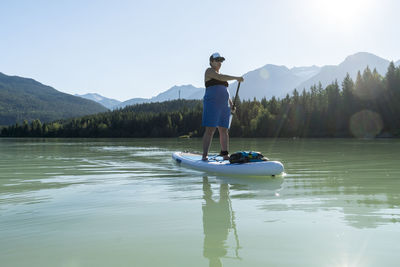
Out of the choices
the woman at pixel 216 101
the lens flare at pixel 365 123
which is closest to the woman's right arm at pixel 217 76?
the woman at pixel 216 101

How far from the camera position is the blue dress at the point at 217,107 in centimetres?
955

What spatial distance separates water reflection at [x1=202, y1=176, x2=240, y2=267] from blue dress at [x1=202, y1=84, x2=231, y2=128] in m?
3.62

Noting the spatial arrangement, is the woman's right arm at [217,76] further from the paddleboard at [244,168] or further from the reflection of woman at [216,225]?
the reflection of woman at [216,225]

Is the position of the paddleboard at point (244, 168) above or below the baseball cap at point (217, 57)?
below

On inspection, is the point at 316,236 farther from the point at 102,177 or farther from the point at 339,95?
the point at 339,95

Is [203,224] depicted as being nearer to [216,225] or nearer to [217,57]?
[216,225]

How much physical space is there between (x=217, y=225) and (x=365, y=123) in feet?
296

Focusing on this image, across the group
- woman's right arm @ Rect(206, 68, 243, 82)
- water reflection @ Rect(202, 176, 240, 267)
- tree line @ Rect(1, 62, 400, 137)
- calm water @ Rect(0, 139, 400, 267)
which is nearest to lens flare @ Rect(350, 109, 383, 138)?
tree line @ Rect(1, 62, 400, 137)

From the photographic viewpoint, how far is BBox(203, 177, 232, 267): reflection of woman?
3102mm

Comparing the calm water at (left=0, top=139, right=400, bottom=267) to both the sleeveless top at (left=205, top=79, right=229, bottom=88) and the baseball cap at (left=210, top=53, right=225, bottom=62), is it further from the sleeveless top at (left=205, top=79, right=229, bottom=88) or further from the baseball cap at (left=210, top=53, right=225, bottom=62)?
the baseball cap at (left=210, top=53, right=225, bottom=62)

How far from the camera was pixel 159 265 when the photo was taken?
2832mm

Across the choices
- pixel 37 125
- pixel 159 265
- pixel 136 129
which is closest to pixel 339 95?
pixel 136 129

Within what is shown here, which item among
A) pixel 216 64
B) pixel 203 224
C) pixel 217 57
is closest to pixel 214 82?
pixel 216 64

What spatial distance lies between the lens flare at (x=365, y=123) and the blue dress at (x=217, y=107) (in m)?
79.7
